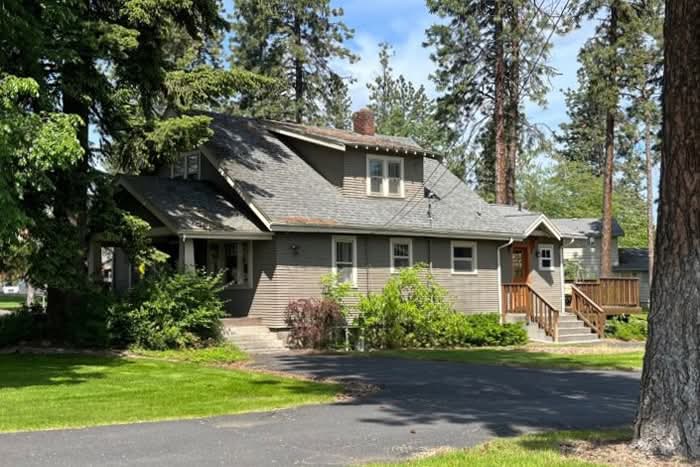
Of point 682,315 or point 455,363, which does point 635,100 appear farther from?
point 682,315

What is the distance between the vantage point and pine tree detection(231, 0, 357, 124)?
1761 inches

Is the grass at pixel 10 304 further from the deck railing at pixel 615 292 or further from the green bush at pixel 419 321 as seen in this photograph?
the deck railing at pixel 615 292

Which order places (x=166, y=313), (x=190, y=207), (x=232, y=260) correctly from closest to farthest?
Answer: (x=166, y=313), (x=190, y=207), (x=232, y=260)

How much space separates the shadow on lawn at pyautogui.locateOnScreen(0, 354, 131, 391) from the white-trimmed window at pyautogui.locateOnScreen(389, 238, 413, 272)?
33.6 ft

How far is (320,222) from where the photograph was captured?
77.5 feet

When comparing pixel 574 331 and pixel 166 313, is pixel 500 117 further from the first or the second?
pixel 166 313

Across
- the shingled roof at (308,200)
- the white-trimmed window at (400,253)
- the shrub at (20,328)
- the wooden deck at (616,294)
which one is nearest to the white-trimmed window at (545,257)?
the wooden deck at (616,294)

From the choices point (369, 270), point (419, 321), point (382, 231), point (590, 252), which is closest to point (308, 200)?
point (382, 231)

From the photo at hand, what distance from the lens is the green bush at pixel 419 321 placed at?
23.9 metres

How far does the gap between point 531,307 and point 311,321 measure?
8793mm

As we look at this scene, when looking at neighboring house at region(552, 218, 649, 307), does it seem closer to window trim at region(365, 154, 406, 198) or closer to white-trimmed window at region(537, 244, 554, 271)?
white-trimmed window at region(537, 244, 554, 271)

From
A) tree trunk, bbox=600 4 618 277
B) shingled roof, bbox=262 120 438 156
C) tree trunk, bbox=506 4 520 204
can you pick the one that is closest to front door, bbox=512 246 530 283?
shingled roof, bbox=262 120 438 156

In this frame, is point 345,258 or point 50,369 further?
point 345,258

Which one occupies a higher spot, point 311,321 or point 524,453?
point 311,321
